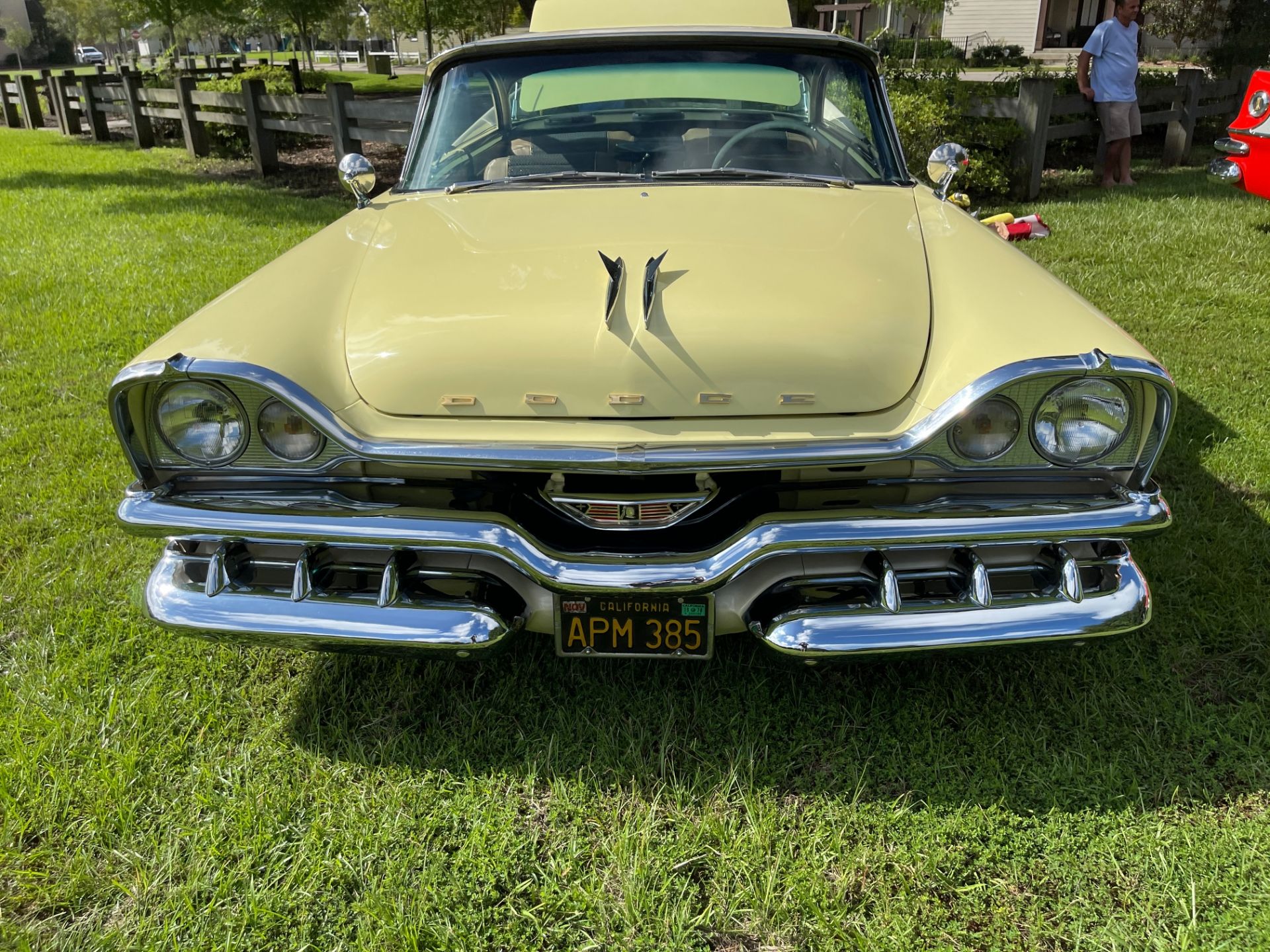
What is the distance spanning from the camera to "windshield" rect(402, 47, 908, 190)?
115 inches

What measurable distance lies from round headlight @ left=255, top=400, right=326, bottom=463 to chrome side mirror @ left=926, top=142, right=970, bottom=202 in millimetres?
2059

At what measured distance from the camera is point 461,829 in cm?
203

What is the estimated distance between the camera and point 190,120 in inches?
473

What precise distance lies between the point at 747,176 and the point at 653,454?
1318mm

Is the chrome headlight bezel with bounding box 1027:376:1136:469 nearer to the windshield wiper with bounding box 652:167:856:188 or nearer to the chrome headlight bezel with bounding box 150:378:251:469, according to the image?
the windshield wiper with bounding box 652:167:856:188

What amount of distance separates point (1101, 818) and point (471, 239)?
2.11 m

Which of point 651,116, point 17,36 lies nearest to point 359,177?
point 651,116

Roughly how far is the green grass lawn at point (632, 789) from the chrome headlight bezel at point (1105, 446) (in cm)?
34

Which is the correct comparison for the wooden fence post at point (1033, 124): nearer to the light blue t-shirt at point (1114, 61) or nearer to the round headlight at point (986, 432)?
the light blue t-shirt at point (1114, 61)

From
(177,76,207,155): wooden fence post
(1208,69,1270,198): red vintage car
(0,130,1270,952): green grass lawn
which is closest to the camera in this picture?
(0,130,1270,952): green grass lawn

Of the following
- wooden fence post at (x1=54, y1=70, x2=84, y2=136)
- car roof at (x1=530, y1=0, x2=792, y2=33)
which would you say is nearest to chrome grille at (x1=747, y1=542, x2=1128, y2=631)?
car roof at (x1=530, y1=0, x2=792, y2=33)

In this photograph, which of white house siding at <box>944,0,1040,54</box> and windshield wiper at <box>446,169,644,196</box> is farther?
white house siding at <box>944,0,1040,54</box>

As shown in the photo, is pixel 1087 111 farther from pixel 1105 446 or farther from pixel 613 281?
pixel 613 281

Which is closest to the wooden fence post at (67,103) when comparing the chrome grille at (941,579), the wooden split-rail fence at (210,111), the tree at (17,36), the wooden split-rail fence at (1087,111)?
the wooden split-rail fence at (210,111)
